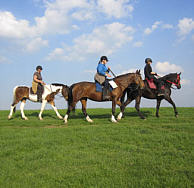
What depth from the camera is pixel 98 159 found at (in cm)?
521

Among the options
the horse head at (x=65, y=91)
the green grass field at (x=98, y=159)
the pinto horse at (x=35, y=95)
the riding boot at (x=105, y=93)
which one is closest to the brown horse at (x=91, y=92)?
the riding boot at (x=105, y=93)

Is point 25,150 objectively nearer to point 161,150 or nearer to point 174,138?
point 161,150

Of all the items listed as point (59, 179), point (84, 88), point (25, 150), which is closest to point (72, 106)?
point (84, 88)

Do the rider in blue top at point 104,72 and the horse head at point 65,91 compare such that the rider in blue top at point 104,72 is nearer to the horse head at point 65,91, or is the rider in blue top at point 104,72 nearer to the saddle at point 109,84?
the saddle at point 109,84

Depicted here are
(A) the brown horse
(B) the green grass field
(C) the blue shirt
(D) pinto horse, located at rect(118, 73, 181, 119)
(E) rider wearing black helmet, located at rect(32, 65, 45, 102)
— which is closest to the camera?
(B) the green grass field

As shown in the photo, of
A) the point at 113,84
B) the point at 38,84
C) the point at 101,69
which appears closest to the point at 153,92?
the point at 113,84

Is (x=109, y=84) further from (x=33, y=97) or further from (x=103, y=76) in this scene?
(x=33, y=97)

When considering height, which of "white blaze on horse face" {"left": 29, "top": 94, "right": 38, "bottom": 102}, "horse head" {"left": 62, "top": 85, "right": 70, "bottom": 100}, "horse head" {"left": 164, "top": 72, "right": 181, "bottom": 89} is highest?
"horse head" {"left": 164, "top": 72, "right": 181, "bottom": 89}

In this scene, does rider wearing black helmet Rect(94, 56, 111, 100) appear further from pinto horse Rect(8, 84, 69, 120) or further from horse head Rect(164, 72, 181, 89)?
horse head Rect(164, 72, 181, 89)

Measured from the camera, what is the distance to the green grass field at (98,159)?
4078 millimetres

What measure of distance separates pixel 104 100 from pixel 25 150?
590 cm

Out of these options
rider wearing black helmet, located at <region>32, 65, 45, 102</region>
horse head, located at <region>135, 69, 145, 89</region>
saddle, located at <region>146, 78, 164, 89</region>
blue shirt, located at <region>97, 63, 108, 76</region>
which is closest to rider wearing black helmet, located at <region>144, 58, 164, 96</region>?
saddle, located at <region>146, 78, 164, 89</region>

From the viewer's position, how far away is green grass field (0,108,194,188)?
4078 millimetres

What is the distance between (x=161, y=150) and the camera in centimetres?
584
